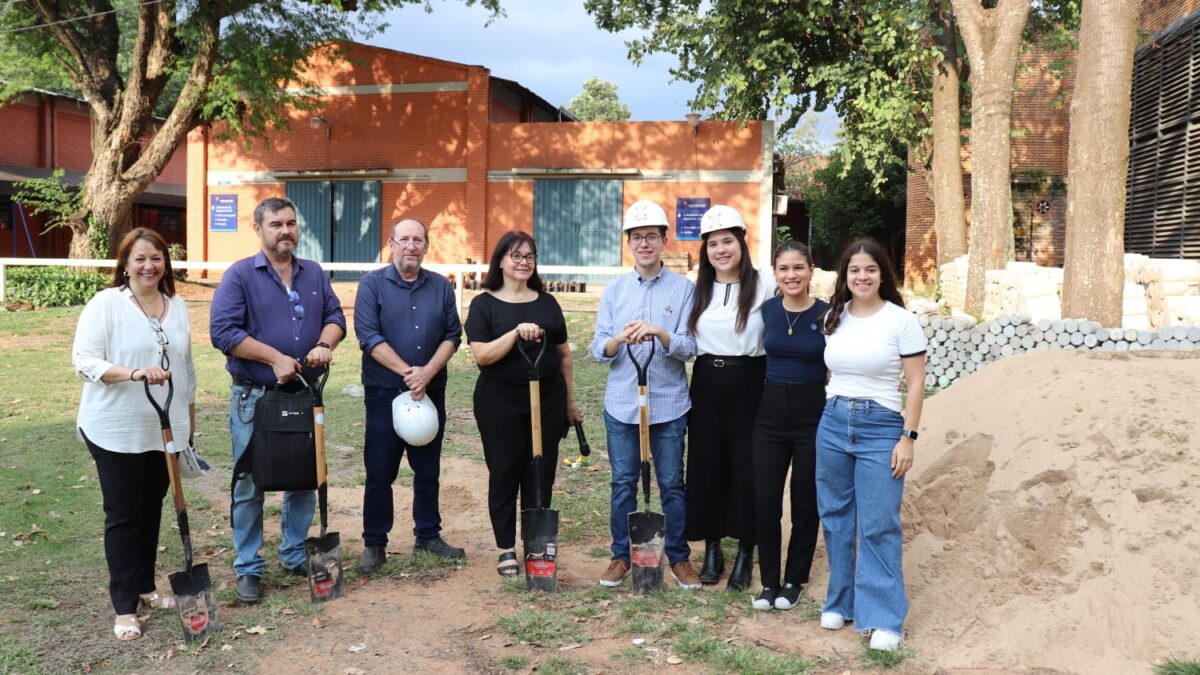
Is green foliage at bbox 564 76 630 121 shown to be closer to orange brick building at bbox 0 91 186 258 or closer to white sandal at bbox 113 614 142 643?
orange brick building at bbox 0 91 186 258

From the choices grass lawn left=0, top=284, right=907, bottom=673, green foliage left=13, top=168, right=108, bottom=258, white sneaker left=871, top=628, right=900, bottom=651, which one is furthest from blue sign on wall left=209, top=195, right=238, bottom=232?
white sneaker left=871, top=628, right=900, bottom=651

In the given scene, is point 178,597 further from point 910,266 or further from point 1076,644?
point 910,266

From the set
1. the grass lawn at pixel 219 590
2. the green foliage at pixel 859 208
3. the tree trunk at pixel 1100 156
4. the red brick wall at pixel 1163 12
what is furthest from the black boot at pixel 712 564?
the green foliage at pixel 859 208

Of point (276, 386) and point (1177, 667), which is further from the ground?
point (276, 386)

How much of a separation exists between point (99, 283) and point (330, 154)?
→ 6.84 meters

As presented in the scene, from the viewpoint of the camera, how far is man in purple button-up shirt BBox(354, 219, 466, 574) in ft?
16.7

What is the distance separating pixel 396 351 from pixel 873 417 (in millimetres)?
2429

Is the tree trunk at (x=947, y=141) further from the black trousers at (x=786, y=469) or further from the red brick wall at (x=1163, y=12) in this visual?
the black trousers at (x=786, y=469)

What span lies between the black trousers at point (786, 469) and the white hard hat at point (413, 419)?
1661 mm

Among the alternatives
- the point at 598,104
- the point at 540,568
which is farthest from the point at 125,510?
the point at 598,104

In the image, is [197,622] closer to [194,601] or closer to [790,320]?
[194,601]

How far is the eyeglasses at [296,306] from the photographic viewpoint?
15.7ft

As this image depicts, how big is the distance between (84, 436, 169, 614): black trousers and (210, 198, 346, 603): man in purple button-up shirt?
1.53ft

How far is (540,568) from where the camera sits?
490cm
